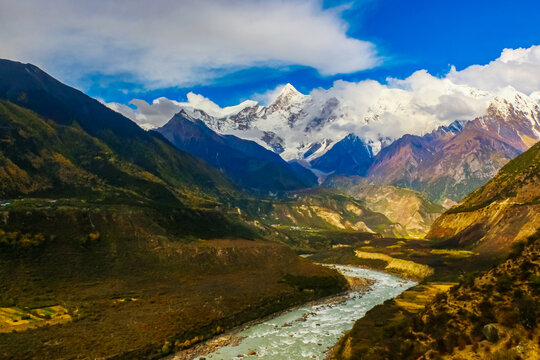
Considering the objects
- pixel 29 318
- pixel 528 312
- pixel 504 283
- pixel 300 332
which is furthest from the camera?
pixel 300 332

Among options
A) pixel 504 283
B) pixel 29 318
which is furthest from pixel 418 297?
pixel 29 318

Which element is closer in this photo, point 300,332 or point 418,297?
point 300,332

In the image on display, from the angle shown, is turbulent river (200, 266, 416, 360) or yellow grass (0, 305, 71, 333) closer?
yellow grass (0, 305, 71, 333)

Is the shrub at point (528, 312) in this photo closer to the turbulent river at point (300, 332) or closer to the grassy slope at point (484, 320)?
the grassy slope at point (484, 320)

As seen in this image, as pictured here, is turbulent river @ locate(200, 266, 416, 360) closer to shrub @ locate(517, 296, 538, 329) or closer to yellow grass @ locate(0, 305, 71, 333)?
yellow grass @ locate(0, 305, 71, 333)

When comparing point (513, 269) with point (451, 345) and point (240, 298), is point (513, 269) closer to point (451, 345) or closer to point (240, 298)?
point (451, 345)

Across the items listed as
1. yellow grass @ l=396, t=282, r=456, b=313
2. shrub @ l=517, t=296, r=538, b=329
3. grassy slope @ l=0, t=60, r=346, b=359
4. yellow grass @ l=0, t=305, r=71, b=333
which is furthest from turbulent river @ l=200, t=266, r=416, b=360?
shrub @ l=517, t=296, r=538, b=329

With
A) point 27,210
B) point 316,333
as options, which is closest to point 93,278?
point 27,210

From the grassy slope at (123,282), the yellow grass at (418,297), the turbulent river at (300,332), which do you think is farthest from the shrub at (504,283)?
the grassy slope at (123,282)

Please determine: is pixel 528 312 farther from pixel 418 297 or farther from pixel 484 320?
pixel 418 297
